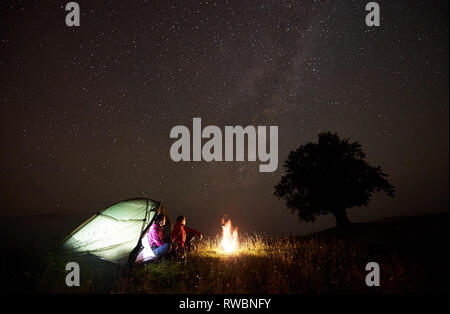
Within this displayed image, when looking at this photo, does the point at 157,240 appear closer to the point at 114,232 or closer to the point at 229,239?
the point at 114,232

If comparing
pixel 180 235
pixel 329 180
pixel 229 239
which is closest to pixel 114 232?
pixel 180 235

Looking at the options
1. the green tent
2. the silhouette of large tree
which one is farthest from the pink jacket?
the silhouette of large tree

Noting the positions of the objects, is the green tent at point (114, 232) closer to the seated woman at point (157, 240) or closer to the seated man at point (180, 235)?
the seated woman at point (157, 240)

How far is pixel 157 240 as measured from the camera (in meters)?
8.51

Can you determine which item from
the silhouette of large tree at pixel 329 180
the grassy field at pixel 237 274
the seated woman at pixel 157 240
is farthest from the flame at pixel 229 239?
the silhouette of large tree at pixel 329 180

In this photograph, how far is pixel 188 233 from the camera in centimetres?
961

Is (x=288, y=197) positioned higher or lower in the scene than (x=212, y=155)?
lower

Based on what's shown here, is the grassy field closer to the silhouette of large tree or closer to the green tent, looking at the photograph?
the green tent

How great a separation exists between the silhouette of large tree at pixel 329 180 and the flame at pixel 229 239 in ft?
40.3

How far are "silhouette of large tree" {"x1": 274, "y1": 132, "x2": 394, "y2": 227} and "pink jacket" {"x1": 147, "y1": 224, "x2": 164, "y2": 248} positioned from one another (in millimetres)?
15403

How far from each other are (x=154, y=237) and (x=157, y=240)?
5.3 inches
